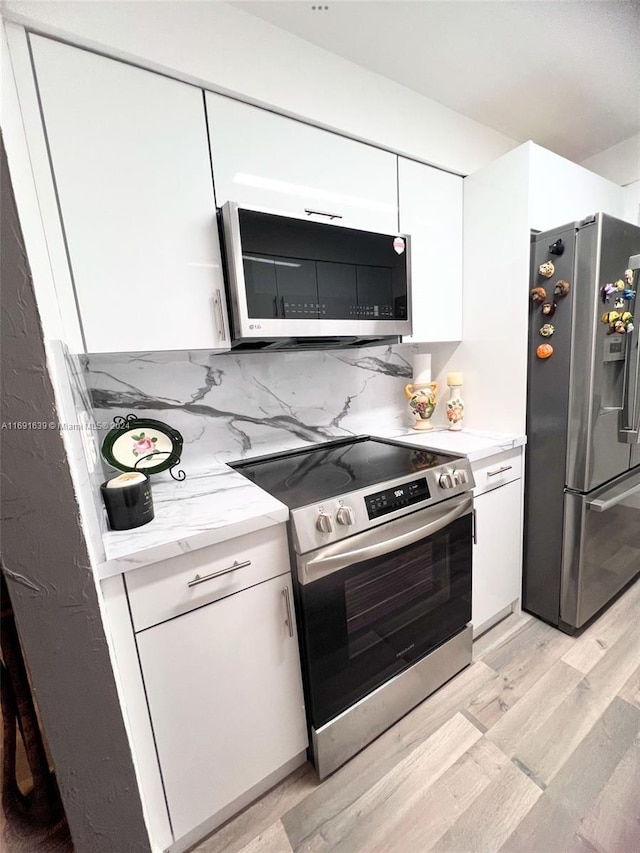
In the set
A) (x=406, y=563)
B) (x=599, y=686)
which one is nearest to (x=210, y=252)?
(x=406, y=563)

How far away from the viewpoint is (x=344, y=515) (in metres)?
1.04

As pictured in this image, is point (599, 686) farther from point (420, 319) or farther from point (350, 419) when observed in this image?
point (420, 319)

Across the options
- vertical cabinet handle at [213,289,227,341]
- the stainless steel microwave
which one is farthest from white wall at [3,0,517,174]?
vertical cabinet handle at [213,289,227,341]

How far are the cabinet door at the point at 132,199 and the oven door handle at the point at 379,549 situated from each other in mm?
772

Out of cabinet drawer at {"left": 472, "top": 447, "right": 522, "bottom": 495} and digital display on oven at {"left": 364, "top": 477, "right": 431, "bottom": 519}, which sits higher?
digital display on oven at {"left": 364, "top": 477, "right": 431, "bottom": 519}

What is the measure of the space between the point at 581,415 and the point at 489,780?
1321 mm

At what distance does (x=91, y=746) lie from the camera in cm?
63

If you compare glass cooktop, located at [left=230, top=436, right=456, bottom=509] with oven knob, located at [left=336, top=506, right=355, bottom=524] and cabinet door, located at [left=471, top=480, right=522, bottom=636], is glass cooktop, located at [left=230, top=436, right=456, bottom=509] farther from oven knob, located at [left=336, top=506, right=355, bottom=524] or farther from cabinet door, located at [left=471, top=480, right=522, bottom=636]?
cabinet door, located at [left=471, top=480, right=522, bottom=636]

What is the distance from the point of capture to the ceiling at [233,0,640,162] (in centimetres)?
114

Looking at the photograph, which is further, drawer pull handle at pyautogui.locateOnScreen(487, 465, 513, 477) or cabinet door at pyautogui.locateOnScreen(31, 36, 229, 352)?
drawer pull handle at pyautogui.locateOnScreen(487, 465, 513, 477)

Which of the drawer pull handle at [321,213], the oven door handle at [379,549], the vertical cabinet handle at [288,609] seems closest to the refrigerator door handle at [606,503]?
the oven door handle at [379,549]

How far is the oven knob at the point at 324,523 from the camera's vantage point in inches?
39.3

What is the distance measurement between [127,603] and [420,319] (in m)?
1.54

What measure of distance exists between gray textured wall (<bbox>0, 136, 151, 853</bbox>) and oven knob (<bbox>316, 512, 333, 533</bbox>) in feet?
→ 1.78
